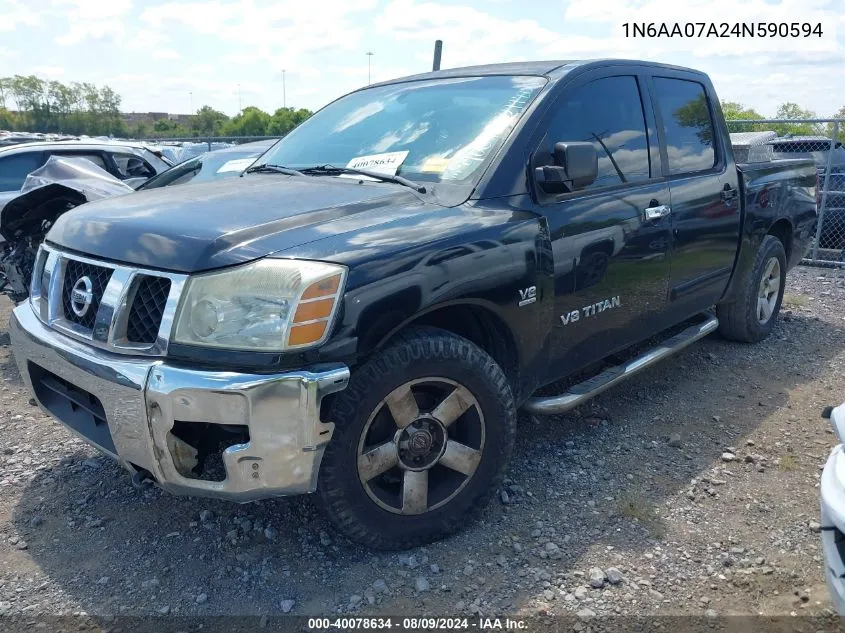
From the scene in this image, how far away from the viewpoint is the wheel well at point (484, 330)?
299cm

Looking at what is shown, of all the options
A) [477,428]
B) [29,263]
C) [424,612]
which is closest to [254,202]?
[477,428]

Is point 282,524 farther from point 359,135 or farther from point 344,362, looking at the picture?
point 359,135

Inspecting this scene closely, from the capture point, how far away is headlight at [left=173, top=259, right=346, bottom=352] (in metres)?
2.35

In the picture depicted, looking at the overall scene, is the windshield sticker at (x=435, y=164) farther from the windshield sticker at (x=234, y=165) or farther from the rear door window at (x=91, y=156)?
the rear door window at (x=91, y=156)

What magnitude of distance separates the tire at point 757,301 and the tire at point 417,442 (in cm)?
288

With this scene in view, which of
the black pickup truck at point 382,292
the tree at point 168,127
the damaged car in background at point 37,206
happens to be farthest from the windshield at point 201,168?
the tree at point 168,127

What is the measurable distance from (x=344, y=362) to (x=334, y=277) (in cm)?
29

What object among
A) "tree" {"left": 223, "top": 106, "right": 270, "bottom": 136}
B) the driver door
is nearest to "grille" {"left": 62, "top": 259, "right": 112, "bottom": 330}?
the driver door

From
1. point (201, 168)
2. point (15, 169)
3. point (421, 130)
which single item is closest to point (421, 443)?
point (421, 130)

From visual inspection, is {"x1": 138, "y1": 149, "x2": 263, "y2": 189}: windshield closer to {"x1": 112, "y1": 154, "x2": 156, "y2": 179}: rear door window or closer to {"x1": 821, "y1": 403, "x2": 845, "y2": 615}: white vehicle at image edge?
{"x1": 112, "y1": 154, "x2": 156, "y2": 179}: rear door window

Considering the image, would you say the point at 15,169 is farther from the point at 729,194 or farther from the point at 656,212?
the point at 729,194

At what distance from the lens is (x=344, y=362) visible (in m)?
2.43

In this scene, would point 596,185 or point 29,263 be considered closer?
point 596,185

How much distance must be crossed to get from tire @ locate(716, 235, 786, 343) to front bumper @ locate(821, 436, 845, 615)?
→ 3.10 meters
